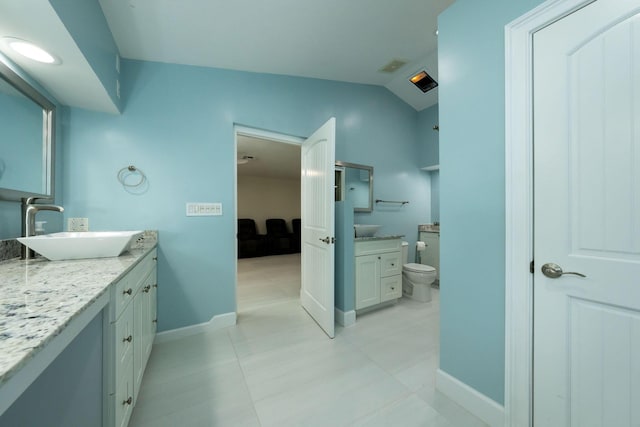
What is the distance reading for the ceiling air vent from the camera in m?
2.92

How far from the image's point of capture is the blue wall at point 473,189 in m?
1.20

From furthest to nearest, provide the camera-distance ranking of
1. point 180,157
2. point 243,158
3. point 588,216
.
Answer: point 243,158 → point 180,157 → point 588,216

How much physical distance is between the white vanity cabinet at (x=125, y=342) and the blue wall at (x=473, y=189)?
1676 mm

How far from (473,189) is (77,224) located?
2.75 meters

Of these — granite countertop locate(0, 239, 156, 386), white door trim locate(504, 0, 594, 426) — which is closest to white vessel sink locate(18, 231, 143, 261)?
granite countertop locate(0, 239, 156, 386)

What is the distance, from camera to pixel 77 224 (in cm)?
180

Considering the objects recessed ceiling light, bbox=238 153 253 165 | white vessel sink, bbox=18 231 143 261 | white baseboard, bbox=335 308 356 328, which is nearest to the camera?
white vessel sink, bbox=18 231 143 261

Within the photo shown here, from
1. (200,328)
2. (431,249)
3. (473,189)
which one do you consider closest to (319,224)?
(473,189)

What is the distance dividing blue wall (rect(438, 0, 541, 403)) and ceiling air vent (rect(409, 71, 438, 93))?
5.32 ft

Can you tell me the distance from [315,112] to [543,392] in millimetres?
2782

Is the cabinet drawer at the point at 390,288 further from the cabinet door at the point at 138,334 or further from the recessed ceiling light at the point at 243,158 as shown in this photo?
the recessed ceiling light at the point at 243,158

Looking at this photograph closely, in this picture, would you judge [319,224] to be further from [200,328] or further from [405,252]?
[405,252]

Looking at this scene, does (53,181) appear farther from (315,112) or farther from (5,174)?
(315,112)

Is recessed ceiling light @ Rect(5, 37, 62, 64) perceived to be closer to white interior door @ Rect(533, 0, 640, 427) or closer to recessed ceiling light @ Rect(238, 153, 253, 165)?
white interior door @ Rect(533, 0, 640, 427)
